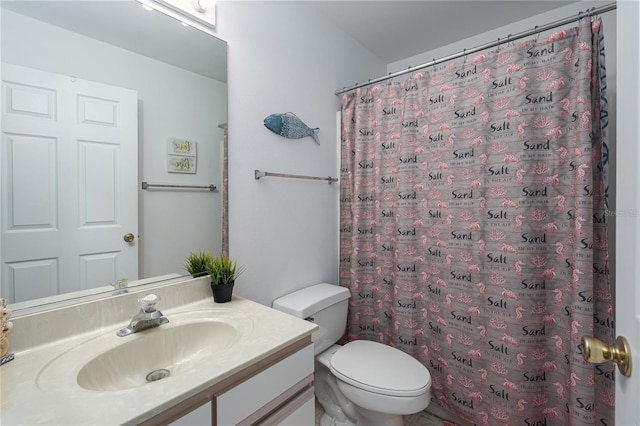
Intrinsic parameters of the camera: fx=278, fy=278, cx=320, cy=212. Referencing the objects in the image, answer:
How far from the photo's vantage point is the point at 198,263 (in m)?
1.23

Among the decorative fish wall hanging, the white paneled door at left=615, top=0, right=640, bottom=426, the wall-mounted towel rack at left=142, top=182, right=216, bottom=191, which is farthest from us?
the decorative fish wall hanging

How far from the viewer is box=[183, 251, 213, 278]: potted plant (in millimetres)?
1208

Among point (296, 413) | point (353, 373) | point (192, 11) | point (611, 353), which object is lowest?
point (353, 373)

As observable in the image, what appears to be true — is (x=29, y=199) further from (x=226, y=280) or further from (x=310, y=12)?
(x=310, y=12)

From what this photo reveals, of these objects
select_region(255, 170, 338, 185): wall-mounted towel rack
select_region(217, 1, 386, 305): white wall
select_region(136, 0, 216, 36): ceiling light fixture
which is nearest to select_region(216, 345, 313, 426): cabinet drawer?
select_region(217, 1, 386, 305): white wall

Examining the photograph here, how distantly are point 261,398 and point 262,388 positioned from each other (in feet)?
0.09

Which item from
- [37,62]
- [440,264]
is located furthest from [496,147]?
[37,62]

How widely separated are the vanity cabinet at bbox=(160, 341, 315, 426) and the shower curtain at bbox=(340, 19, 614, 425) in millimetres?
919

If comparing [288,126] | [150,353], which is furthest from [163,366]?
[288,126]

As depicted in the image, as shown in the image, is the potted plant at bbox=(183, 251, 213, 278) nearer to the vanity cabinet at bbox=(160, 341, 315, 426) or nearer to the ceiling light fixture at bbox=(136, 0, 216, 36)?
the vanity cabinet at bbox=(160, 341, 315, 426)

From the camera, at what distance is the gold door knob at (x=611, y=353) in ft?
1.55

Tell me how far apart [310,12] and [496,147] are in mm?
1348

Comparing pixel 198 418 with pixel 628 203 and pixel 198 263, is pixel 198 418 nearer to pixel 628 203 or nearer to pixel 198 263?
pixel 198 263

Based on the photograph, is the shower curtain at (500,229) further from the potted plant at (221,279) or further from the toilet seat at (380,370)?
the potted plant at (221,279)
